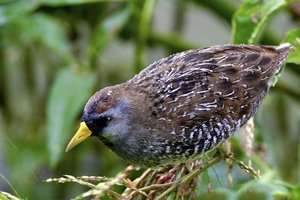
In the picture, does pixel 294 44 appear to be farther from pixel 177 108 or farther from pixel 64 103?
pixel 64 103

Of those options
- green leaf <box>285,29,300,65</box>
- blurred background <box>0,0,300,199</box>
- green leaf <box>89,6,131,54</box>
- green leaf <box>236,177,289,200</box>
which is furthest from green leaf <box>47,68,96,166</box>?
green leaf <box>236,177,289,200</box>

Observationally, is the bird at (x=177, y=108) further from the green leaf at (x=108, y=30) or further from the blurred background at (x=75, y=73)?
the green leaf at (x=108, y=30)

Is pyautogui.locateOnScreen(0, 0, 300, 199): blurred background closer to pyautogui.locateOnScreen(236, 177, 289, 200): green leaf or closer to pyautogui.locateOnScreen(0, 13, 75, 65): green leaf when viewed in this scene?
pyautogui.locateOnScreen(0, 13, 75, 65): green leaf

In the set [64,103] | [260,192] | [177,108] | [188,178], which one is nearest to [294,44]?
[177,108]

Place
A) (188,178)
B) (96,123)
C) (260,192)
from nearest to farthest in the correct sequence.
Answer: (260,192)
(188,178)
(96,123)

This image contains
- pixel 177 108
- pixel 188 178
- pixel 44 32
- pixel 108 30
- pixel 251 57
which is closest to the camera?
pixel 188 178

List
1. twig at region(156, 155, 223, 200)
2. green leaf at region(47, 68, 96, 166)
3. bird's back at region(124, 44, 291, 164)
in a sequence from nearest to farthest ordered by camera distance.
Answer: twig at region(156, 155, 223, 200)
bird's back at region(124, 44, 291, 164)
green leaf at region(47, 68, 96, 166)
